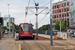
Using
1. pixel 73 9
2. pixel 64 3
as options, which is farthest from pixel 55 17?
pixel 73 9

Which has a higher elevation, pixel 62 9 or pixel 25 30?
pixel 62 9

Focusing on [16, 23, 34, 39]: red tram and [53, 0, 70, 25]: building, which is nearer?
[16, 23, 34, 39]: red tram

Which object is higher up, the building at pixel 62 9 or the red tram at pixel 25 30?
the building at pixel 62 9

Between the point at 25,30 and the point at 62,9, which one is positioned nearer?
the point at 25,30

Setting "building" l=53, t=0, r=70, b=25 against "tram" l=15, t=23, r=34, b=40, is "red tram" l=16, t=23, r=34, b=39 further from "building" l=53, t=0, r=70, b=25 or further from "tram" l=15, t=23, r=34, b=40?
"building" l=53, t=0, r=70, b=25

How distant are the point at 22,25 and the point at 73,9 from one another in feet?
80.6

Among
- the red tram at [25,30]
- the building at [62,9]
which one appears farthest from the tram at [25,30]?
the building at [62,9]

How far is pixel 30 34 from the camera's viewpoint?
3077 centimetres

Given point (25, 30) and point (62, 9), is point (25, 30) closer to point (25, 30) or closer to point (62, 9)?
point (25, 30)

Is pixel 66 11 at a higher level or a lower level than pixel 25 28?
higher

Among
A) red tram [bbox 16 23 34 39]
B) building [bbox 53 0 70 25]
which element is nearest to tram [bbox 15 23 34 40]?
red tram [bbox 16 23 34 39]

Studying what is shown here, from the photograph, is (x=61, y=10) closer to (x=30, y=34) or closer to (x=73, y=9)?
(x=73, y=9)

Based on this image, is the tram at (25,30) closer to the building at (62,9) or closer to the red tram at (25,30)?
the red tram at (25,30)

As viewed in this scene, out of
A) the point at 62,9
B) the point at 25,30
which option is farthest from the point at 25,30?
the point at 62,9
